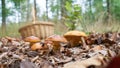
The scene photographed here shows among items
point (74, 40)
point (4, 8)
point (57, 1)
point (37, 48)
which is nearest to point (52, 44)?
point (37, 48)

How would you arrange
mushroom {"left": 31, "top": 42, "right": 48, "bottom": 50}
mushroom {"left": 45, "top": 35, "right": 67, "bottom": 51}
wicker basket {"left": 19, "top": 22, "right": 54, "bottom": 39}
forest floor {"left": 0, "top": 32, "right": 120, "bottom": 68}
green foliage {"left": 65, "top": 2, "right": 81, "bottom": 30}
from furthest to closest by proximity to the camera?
wicker basket {"left": 19, "top": 22, "right": 54, "bottom": 39} < green foliage {"left": 65, "top": 2, "right": 81, "bottom": 30} < mushroom {"left": 31, "top": 42, "right": 48, "bottom": 50} < mushroom {"left": 45, "top": 35, "right": 67, "bottom": 51} < forest floor {"left": 0, "top": 32, "right": 120, "bottom": 68}

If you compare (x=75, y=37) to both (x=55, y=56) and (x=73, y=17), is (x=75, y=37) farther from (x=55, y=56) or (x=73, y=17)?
(x=73, y=17)

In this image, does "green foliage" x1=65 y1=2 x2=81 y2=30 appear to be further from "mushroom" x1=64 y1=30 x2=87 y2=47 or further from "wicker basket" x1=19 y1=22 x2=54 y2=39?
"mushroom" x1=64 y1=30 x2=87 y2=47

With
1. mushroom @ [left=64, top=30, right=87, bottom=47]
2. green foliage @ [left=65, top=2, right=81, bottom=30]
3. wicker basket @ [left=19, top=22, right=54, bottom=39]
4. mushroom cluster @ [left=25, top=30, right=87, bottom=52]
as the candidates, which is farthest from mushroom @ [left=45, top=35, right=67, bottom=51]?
wicker basket @ [left=19, top=22, right=54, bottom=39]

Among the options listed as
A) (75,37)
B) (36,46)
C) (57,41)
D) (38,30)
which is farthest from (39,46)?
(38,30)

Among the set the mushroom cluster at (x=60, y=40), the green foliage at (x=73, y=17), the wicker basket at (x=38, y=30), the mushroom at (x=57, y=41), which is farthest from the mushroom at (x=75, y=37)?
the wicker basket at (x=38, y=30)

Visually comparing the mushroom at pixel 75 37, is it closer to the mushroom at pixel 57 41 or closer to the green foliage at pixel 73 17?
the mushroom at pixel 57 41
